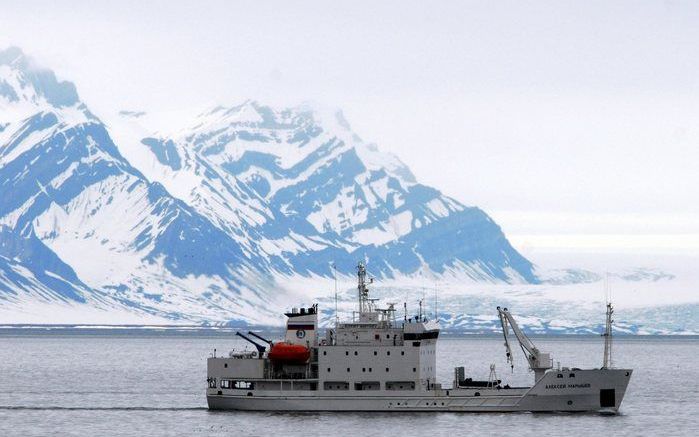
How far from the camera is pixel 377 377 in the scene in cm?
11081

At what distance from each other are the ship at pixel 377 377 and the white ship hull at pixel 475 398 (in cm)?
7

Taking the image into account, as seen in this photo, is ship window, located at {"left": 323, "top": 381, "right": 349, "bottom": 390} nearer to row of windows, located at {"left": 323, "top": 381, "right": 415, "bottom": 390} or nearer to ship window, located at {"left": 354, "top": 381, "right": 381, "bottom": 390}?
row of windows, located at {"left": 323, "top": 381, "right": 415, "bottom": 390}

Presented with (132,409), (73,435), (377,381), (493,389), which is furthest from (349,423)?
(132,409)

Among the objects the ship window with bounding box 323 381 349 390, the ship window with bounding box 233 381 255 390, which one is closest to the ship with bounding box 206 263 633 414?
the ship window with bounding box 323 381 349 390

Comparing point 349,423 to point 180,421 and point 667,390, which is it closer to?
point 180,421

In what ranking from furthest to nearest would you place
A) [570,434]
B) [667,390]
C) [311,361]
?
[667,390] → [311,361] → [570,434]

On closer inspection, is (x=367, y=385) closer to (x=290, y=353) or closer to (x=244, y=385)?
(x=290, y=353)

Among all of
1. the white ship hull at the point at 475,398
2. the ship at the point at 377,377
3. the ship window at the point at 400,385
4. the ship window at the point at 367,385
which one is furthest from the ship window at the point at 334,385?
the ship window at the point at 400,385

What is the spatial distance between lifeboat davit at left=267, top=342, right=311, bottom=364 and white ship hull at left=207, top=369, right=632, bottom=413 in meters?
2.33

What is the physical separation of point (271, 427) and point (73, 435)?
1357 centimetres

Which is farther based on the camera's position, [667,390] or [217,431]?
[667,390]

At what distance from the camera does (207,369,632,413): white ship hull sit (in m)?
111

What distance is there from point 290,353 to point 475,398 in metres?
13.6

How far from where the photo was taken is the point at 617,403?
115 metres
